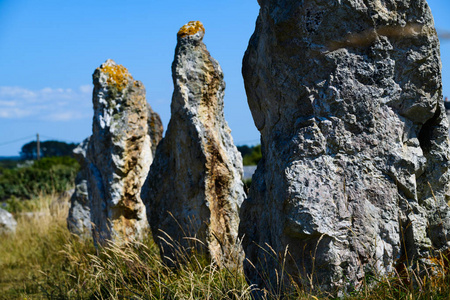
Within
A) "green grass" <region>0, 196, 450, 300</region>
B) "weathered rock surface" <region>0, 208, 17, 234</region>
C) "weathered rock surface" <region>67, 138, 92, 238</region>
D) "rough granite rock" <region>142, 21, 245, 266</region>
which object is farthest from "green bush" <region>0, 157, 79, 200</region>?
"rough granite rock" <region>142, 21, 245, 266</region>

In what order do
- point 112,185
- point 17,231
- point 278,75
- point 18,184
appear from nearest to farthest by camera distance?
point 278,75
point 112,185
point 17,231
point 18,184

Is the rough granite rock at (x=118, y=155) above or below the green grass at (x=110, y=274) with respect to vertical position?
above

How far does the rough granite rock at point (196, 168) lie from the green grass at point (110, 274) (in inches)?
11.3

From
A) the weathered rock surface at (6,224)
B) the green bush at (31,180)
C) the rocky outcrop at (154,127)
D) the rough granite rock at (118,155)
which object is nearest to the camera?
the rough granite rock at (118,155)

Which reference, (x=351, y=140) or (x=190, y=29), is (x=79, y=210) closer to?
(x=190, y=29)

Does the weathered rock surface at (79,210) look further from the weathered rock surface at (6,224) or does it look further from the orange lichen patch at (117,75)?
the orange lichen patch at (117,75)

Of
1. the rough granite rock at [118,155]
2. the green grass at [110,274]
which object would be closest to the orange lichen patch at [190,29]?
the rough granite rock at [118,155]

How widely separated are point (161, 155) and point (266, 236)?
93.7 inches

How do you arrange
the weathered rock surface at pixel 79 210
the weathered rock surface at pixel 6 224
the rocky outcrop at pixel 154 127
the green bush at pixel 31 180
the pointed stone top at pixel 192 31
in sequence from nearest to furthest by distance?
the pointed stone top at pixel 192 31, the rocky outcrop at pixel 154 127, the weathered rock surface at pixel 79 210, the weathered rock surface at pixel 6 224, the green bush at pixel 31 180

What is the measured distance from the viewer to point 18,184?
1570 cm

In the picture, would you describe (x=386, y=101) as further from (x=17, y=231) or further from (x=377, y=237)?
(x=17, y=231)

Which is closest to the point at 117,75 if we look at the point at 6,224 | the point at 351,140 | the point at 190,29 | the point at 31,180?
the point at 190,29

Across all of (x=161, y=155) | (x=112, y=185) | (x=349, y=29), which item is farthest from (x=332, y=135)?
(x=112, y=185)

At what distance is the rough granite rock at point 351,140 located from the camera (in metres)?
3.04
